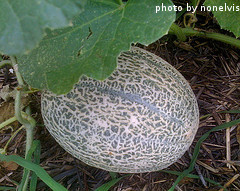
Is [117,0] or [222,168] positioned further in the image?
[222,168]

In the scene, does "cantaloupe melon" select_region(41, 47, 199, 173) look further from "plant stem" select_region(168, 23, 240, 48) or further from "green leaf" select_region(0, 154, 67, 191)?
"plant stem" select_region(168, 23, 240, 48)

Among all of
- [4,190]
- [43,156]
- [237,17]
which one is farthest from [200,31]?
[4,190]

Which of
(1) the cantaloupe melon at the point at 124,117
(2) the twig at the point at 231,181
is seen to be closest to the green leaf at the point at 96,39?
(1) the cantaloupe melon at the point at 124,117

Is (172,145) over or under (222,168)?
over

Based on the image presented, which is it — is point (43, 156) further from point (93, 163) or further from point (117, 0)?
point (117, 0)

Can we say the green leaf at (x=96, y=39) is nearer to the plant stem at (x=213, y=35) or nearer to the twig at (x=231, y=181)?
the plant stem at (x=213, y=35)

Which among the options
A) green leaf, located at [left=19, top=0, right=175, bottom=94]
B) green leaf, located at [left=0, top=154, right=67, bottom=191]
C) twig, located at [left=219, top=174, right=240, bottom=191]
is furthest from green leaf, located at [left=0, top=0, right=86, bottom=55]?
twig, located at [left=219, top=174, right=240, bottom=191]
